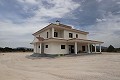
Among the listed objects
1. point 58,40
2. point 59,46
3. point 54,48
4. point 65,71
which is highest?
point 58,40

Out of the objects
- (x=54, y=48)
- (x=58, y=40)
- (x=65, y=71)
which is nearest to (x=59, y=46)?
(x=54, y=48)

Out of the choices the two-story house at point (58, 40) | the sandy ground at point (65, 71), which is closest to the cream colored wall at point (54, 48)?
Answer: the two-story house at point (58, 40)

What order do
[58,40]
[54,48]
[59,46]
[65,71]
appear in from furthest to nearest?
1. [59,46]
2. [54,48]
3. [58,40]
4. [65,71]

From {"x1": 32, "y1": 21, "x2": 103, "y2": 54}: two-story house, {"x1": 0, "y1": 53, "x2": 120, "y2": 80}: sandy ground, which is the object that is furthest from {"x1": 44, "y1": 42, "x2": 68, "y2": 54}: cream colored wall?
{"x1": 0, "y1": 53, "x2": 120, "y2": 80}: sandy ground

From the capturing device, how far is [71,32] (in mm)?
32219

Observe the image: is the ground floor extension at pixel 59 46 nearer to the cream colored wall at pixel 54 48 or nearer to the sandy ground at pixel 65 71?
the cream colored wall at pixel 54 48

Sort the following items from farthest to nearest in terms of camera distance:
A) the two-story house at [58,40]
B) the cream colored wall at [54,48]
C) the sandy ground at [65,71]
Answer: the cream colored wall at [54,48] → the two-story house at [58,40] → the sandy ground at [65,71]

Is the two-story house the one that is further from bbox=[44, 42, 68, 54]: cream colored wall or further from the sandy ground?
the sandy ground

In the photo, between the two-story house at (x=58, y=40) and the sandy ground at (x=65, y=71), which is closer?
the sandy ground at (x=65, y=71)

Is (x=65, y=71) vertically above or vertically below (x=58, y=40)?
below

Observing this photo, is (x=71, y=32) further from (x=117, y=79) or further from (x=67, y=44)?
(x=117, y=79)

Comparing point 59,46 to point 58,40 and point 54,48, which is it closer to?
point 54,48

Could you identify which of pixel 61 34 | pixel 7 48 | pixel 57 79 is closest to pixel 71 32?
pixel 61 34

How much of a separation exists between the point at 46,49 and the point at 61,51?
322 cm
